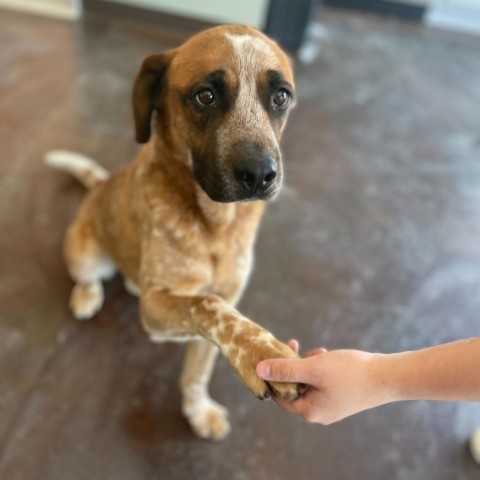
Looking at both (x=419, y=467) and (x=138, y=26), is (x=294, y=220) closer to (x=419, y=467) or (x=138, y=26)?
(x=419, y=467)

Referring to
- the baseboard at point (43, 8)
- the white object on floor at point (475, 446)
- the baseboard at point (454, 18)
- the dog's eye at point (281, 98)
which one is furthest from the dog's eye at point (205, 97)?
the baseboard at point (454, 18)

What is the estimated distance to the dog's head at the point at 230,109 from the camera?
4.40 feet

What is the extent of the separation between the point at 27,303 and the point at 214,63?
4.45 feet

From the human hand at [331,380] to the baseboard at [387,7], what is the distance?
4.75m

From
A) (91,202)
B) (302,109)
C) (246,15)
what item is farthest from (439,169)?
(91,202)

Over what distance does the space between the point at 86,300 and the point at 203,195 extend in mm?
894

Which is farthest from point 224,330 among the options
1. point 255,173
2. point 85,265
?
point 85,265

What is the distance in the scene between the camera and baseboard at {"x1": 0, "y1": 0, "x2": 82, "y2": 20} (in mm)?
4043

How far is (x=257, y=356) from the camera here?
1131mm

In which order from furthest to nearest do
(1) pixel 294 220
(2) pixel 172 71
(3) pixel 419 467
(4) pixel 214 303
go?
(1) pixel 294 220, (3) pixel 419 467, (2) pixel 172 71, (4) pixel 214 303

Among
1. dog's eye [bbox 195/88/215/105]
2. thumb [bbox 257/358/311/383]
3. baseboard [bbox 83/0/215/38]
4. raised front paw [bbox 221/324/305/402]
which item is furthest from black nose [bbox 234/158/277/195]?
baseboard [bbox 83/0/215/38]

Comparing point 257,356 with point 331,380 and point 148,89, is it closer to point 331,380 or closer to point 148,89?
point 331,380

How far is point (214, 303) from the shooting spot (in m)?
1.31

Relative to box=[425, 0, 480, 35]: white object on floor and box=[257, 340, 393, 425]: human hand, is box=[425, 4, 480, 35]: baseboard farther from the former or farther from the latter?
box=[257, 340, 393, 425]: human hand
